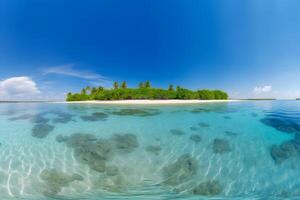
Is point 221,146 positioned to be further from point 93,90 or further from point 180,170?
point 93,90

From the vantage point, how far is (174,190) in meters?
3.99

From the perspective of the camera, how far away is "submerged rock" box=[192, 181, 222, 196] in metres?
3.94

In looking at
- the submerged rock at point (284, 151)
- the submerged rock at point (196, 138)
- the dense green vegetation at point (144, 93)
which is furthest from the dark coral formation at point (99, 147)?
the dense green vegetation at point (144, 93)

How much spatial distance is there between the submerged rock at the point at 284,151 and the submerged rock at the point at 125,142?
4915 mm

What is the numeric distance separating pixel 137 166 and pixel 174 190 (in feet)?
4.60

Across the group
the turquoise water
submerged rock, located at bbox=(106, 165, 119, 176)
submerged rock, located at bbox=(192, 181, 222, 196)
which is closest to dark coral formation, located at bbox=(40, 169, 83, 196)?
the turquoise water

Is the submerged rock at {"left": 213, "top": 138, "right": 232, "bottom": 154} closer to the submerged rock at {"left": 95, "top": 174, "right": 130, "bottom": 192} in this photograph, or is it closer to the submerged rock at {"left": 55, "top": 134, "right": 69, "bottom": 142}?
the submerged rock at {"left": 95, "top": 174, "right": 130, "bottom": 192}

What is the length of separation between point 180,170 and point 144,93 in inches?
2062

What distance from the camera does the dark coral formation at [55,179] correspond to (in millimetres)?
3822

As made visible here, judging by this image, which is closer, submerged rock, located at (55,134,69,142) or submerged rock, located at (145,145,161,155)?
submerged rock, located at (145,145,161,155)

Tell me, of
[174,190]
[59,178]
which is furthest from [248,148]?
[59,178]

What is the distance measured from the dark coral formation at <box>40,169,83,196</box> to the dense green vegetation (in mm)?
51711

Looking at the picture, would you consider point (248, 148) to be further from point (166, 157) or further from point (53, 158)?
point (53, 158)

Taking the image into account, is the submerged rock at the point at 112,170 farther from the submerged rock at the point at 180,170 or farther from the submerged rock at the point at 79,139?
the submerged rock at the point at 79,139
